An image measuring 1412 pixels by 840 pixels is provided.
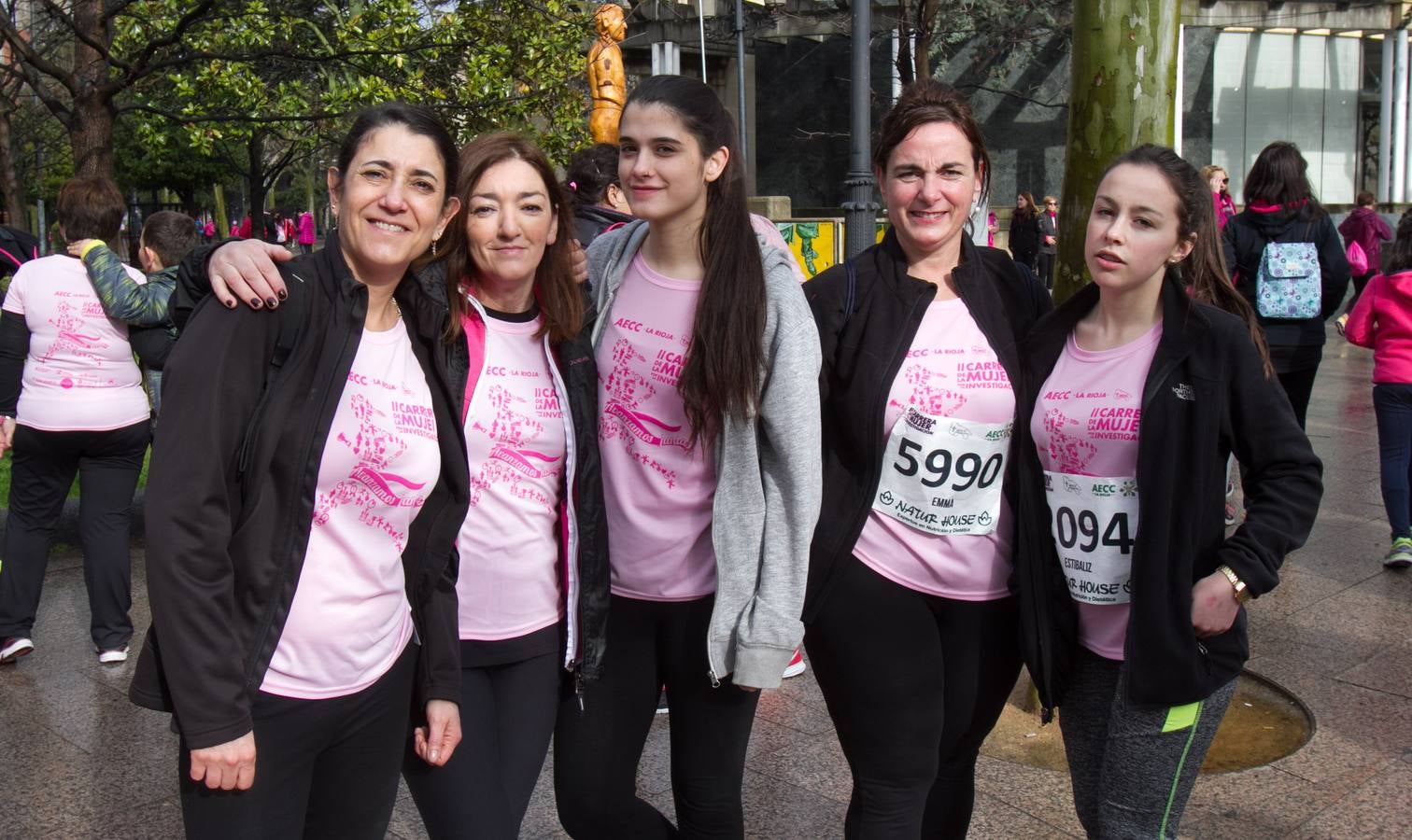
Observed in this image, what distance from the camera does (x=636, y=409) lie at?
2.80 metres

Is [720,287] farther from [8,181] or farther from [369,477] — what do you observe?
[8,181]

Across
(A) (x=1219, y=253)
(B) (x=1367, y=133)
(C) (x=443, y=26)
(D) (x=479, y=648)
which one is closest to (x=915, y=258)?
(A) (x=1219, y=253)

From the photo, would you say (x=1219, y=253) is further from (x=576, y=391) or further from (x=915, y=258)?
(x=576, y=391)

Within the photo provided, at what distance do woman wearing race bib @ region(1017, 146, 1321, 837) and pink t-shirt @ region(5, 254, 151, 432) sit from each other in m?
4.27

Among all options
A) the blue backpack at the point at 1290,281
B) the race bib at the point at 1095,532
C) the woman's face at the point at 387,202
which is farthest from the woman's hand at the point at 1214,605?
the blue backpack at the point at 1290,281

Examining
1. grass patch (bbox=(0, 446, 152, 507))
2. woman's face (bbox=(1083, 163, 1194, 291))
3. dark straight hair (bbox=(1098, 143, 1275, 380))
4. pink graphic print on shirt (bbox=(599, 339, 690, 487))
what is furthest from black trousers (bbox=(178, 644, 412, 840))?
grass patch (bbox=(0, 446, 152, 507))

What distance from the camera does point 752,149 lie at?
29.0 meters

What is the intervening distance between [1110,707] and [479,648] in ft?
4.48

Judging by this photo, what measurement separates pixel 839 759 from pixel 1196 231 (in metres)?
2.27

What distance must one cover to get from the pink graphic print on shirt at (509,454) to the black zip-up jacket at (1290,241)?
4916 millimetres

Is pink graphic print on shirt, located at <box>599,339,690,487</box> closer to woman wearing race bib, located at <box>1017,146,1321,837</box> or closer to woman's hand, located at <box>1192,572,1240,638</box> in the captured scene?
woman wearing race bib, located at <box>1017,146,1321,837</box>

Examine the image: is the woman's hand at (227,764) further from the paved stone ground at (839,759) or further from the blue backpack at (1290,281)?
the blue backpack at (1290,281)

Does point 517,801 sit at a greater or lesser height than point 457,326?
lesser

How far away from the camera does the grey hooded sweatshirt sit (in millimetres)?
2658
